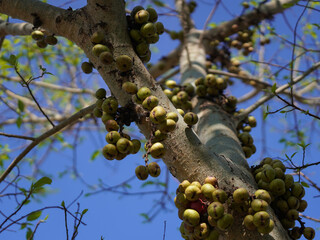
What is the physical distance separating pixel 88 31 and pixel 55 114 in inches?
167

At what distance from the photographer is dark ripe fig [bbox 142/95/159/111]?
1.76 meters

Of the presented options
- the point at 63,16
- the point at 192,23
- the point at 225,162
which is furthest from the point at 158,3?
the point at 225,162

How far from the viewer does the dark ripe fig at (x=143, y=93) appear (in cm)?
179

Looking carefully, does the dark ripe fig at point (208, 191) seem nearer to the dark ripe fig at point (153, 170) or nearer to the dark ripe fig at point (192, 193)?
the dark ripe fig at point (192, 193)

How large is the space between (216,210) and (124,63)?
3.13ft

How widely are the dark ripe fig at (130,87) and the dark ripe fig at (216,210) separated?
2.53 feet

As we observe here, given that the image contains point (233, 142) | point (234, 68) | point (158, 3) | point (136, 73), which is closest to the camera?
point (136, 73)

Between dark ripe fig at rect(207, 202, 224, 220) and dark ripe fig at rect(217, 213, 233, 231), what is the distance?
2 cm

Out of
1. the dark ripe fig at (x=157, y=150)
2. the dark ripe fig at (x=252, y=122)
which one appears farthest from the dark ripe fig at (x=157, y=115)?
the dark ripe fig at (x=252, y=122)

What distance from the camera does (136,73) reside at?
6.17 ft

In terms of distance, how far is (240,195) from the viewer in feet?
5.55

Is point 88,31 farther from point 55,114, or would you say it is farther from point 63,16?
point 55,114

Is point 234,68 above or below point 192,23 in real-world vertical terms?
below

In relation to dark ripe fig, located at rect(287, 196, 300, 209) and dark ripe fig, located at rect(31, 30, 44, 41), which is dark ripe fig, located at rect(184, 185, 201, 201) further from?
dark ripe fig, located at rect(31, 30, 44, 41)
